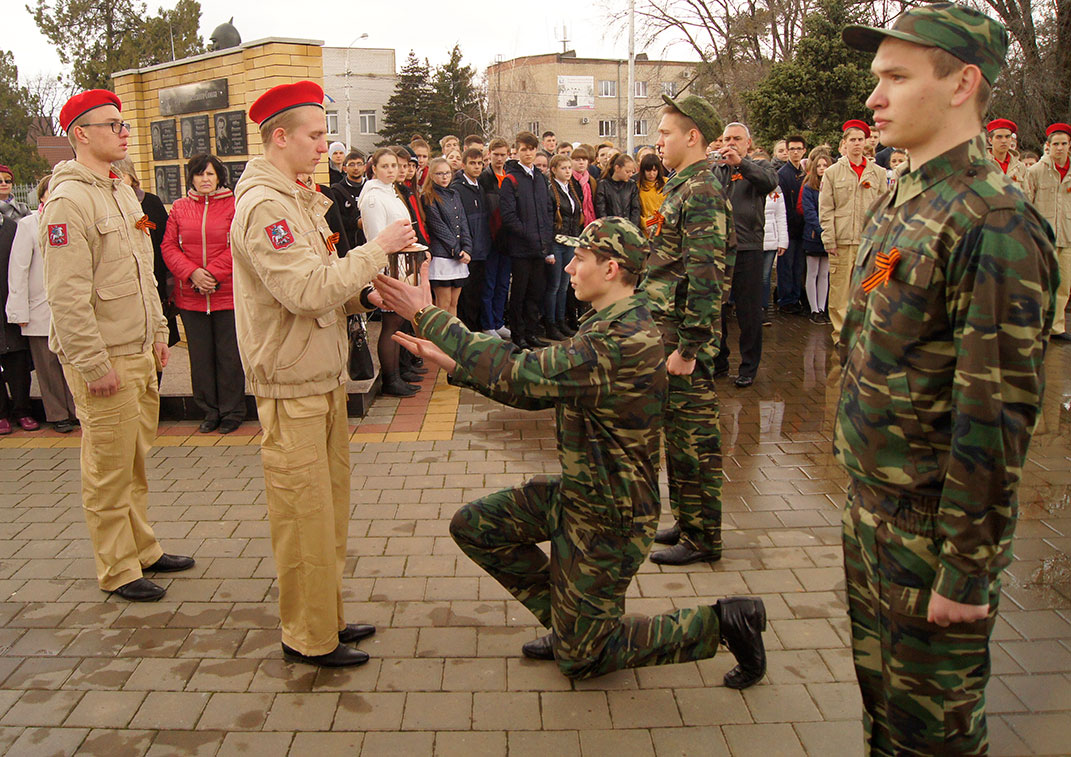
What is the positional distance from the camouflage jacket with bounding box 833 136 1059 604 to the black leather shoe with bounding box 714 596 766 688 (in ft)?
3.80

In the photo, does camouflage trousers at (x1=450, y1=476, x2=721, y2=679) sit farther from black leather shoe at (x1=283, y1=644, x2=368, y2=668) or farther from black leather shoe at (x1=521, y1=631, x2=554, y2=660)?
black leather shoe at (x1=283, y1=644, x2=368, y2=668)

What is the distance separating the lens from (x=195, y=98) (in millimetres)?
9344

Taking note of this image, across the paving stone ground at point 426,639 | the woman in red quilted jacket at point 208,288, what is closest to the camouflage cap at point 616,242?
the paving stone ground at point 426,639

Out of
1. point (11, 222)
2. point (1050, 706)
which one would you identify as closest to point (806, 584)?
point (1050, 706)

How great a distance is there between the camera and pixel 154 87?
9797 millimetres

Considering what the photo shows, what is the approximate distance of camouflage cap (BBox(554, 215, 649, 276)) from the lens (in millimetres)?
3184

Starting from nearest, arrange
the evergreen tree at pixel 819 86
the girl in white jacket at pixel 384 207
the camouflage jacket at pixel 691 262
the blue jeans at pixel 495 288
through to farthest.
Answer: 1. the camouflage jacket at pixel 691 262
2. the girl in white jacket at pixel 384 207
3. the blue jeans at pixel 495 288
4. the evergreen tree at pixel 819 86

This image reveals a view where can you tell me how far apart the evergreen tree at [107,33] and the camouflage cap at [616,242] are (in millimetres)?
40433

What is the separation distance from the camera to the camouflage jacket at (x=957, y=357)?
201cm

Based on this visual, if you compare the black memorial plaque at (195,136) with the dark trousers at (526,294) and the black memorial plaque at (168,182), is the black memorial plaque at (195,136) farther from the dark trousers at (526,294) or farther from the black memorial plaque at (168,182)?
the dark trousers at (526,294)

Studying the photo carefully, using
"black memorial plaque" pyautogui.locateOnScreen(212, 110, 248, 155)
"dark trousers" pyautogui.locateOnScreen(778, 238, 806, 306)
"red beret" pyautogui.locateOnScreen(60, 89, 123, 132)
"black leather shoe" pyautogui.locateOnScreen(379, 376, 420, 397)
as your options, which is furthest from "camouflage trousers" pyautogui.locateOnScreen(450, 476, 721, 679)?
"dark trousers" pyautogui.locateOnScreen(778, 238, 806, 306)

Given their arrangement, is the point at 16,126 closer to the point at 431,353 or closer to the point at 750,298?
the point at 750,298

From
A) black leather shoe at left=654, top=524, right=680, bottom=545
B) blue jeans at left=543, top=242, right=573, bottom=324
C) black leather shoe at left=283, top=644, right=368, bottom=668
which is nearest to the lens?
black leather shoe at left=283, top=644, right=368, bottom=668

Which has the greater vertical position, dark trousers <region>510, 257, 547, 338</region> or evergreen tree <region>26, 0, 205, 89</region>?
evergreen tree <region>26, 0, 205, 89</region>
